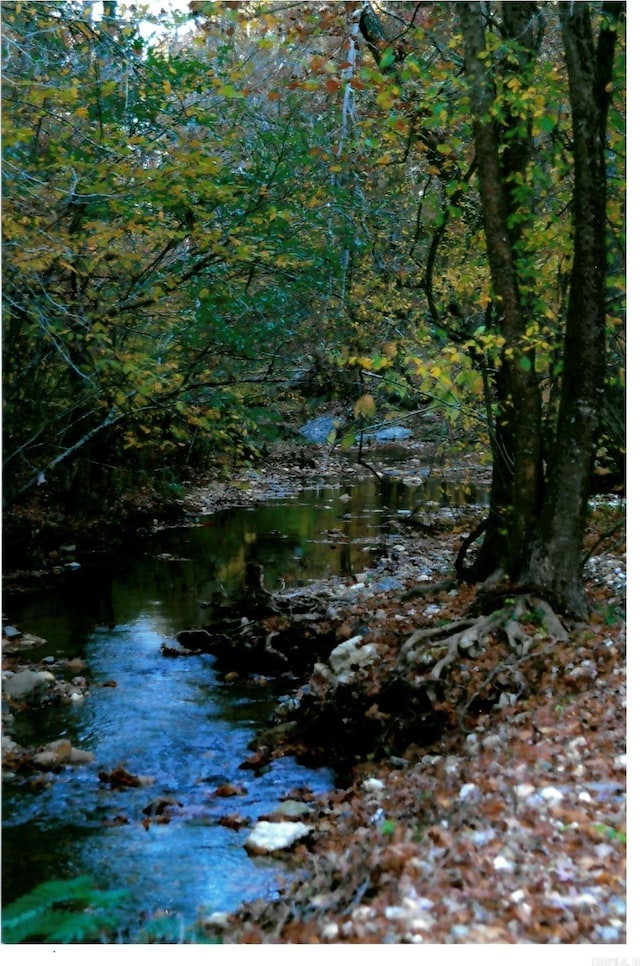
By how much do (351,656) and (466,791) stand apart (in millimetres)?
3343

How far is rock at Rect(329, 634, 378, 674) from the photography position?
823 centimetres

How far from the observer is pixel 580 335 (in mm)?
7199

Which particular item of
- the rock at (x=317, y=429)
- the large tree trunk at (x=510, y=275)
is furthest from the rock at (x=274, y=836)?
the rock at (x=317, y=429)

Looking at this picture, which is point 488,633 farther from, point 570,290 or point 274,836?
point 570,290

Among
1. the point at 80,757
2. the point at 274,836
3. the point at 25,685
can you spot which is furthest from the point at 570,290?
the point at 25,685

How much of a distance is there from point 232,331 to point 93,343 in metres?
2.56

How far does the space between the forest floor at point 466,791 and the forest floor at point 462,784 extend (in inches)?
0.5

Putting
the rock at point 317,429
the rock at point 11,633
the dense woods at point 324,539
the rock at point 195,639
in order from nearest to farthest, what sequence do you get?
the dense woods at point 324,539 < the rock at point 195,639 < the rock at point 11,633 < the rock at point 317,429

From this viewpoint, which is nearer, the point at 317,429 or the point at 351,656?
the point at 351,656

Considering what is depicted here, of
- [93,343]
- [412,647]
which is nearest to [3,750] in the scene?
[412,647]

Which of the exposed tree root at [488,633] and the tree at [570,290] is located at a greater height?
the tree at [570,290]

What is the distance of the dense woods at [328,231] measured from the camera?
7.43 meters

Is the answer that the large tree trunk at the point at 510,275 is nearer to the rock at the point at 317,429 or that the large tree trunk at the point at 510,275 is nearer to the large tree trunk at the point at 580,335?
the large tree trunk at the point at 580,335
